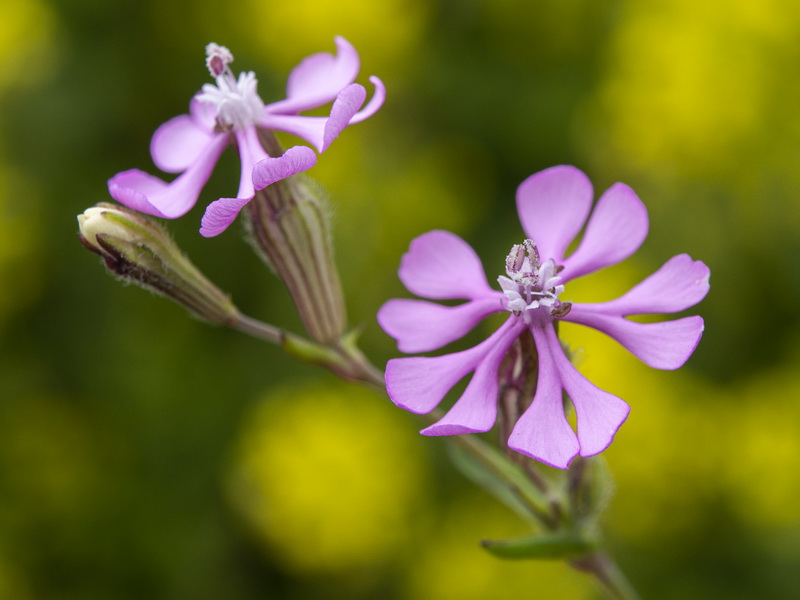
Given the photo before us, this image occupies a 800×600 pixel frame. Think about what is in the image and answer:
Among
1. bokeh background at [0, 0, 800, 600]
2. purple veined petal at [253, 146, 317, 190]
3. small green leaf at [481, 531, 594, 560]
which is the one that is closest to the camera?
purple veined petal at [253, 146, 317, 190]

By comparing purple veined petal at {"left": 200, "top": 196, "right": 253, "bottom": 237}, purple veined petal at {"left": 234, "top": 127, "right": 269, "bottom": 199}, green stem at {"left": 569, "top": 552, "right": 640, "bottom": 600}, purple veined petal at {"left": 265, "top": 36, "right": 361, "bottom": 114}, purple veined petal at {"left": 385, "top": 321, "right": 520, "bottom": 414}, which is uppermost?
purple veined petal at {"left": 265, "top": 36, "right": 361, "bottom": 114}

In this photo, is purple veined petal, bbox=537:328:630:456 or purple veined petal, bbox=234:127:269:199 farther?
purple veined petal, bbox=234:127:269:199

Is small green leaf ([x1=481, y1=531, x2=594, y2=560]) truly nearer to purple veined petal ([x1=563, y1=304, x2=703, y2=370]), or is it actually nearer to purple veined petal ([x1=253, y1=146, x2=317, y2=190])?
purple veined petal ([x1=563, y1=304, x2=703, y2=370])


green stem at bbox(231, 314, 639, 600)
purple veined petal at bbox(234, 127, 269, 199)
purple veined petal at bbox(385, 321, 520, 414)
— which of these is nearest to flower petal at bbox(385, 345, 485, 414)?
purple veined petal at bbox(385, 321, 520, 414)

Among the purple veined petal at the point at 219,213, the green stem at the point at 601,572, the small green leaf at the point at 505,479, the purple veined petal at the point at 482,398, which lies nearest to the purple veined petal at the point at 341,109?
the purple veined petal at the point at 219,213

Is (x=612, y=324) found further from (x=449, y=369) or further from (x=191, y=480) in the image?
(x=191, y=480)

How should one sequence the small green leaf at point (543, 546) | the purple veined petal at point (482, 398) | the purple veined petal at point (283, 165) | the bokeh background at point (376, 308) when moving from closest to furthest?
1. the purple veined petal at point (482, 398)
2. the purple veined petal at point (283, 165)
3. the small green leaf at point (543, 546)
4. the bokeh background at point (376, 308)

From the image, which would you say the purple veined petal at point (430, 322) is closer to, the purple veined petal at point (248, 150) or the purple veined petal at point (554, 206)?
the purple veined petal at point (554, 206)
